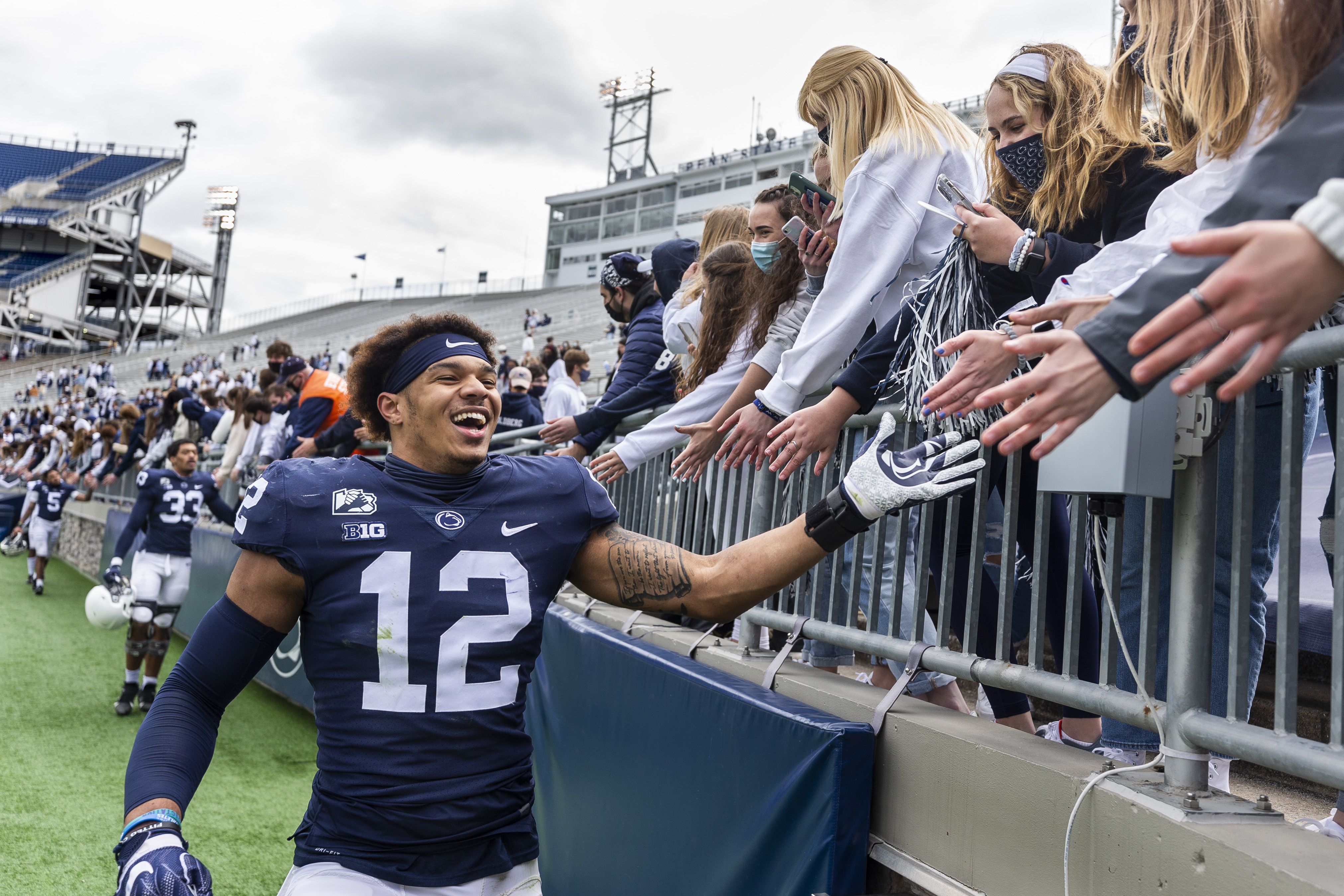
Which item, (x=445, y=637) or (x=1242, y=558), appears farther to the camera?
(x=445, y=637)

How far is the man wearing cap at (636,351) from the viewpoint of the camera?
180 inches

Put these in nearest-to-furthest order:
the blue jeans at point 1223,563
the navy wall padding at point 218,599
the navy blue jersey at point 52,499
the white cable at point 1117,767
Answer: the white cable at point 1117,767 < the blue jeans at point 1223,563 < the navy wall padding at point 218,599 < the navy blue jersey at point 52,499

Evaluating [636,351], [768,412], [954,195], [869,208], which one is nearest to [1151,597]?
[954,195]

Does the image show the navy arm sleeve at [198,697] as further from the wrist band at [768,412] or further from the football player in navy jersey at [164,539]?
the football player in navy jersey at [164,539]

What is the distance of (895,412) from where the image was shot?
256 centimetres

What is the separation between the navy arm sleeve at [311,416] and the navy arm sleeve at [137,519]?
6.61 ft

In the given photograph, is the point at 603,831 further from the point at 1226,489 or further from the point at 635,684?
the point at 1226,489

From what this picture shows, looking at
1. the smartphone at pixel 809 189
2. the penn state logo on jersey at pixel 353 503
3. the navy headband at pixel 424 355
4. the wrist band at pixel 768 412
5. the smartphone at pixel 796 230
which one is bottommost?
the penn state logo on jersey at pixel 353 503

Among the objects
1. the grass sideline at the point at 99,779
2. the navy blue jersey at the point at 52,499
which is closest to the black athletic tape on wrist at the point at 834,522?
the grass sideline at the point at 99,779

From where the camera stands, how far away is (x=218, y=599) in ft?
23.3

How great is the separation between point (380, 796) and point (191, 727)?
46 cm

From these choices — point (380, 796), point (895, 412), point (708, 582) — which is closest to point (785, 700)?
point (708, 582)

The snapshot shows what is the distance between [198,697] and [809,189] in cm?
220

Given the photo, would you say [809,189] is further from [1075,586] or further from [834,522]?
[1075,586]
